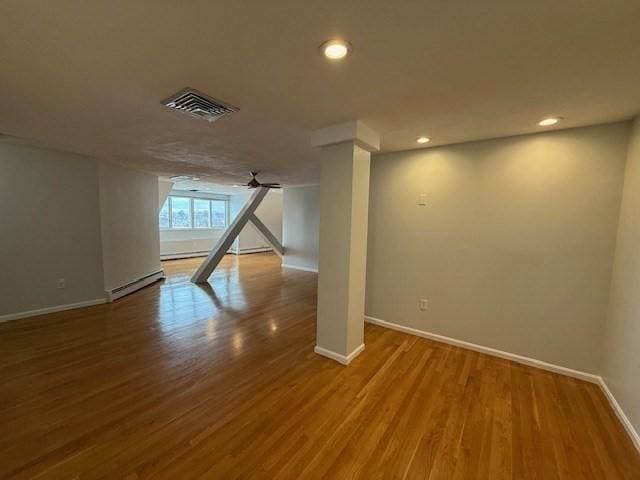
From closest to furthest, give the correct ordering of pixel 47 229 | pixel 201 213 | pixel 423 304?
→ 1. pixel 423 304
2. pixel 47 229
3. pixel 201 213

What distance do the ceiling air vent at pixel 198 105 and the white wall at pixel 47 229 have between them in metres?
2.99

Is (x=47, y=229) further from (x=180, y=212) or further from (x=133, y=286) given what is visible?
(x=180, y=212)

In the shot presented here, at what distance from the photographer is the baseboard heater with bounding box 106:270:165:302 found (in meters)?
4.26

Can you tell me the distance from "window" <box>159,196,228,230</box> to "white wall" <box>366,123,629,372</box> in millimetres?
7607

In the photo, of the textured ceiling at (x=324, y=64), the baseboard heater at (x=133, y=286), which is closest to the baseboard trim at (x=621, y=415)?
the textured ceiling at (x=324, y=64)

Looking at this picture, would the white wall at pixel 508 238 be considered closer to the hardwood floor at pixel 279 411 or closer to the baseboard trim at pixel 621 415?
the baseboard trim at pixel 621 415

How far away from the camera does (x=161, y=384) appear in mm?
2170

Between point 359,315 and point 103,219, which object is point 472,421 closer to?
point 359,315

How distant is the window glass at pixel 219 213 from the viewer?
985 cm

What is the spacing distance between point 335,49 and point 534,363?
10.6 feet

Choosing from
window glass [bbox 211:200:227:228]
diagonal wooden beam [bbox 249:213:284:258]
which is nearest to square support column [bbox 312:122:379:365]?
diagonal wooden beam [bbox 249:213:284:258]

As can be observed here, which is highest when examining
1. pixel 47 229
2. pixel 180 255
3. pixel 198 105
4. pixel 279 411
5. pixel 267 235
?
pixel 198 105

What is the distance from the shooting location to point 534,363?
8.32ft

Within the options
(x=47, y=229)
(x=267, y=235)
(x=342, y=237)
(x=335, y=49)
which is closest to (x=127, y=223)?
(x=47, y=229)
